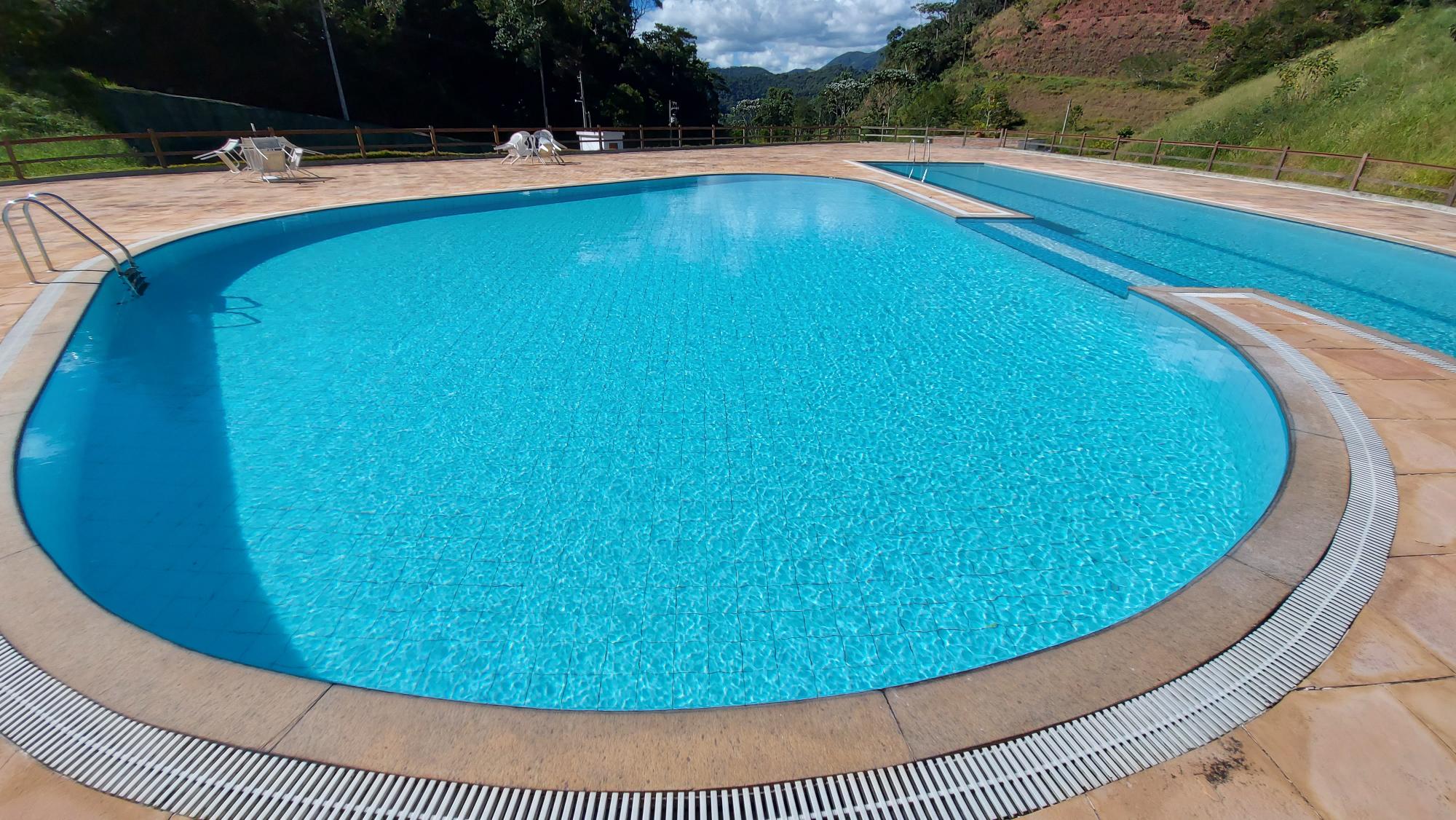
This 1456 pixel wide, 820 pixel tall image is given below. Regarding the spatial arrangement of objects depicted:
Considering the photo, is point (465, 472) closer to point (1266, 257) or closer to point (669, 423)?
point (669, 423)

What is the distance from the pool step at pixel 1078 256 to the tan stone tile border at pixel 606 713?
6.05 m

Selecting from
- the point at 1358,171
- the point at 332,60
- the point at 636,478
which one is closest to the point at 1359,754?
the point at 636,478

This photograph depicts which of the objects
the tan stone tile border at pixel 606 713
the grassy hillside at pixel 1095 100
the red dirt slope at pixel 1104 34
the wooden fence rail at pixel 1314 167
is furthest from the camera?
the red dirt slope at pixel 1104 34

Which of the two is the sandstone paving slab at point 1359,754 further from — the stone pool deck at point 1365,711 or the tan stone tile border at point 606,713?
the tan stone tile border at point 606,713

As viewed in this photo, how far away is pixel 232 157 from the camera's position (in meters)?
14.1

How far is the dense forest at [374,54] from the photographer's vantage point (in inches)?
861

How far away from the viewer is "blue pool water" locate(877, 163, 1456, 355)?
6.77 metres

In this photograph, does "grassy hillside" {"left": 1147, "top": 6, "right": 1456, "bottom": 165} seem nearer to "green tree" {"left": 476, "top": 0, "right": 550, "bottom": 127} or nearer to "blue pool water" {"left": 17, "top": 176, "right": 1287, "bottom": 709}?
"blue pool water" {"left": 17, "top": 176, "right": 1287, "bottom": 709}

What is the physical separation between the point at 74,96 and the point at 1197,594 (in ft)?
92.5

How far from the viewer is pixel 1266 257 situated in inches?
343

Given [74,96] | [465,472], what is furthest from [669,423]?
[74,96]

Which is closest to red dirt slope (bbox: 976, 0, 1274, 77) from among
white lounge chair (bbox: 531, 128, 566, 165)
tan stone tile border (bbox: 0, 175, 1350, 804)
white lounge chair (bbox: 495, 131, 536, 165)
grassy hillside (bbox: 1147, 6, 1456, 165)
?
grassy hillside (bbox: 1147, 6, 1456, 165)

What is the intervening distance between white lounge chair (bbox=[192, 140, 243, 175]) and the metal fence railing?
0.33m

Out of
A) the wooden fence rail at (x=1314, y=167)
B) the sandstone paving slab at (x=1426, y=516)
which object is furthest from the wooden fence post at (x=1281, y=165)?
the sandstone paving slab at (x=1426, y=516)
